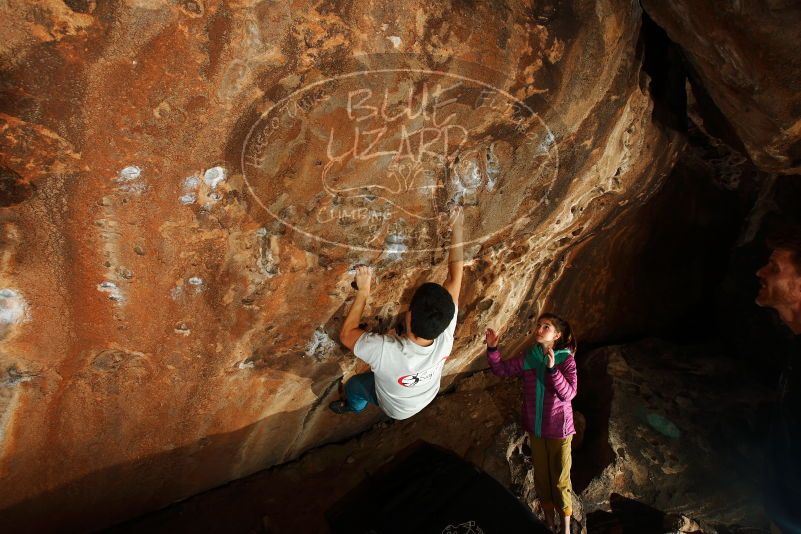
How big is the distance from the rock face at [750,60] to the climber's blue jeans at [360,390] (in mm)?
2134

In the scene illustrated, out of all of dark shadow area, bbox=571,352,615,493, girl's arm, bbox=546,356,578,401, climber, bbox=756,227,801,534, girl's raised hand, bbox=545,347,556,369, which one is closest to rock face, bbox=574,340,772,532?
dark shadow area, bbox=571,352,615,493

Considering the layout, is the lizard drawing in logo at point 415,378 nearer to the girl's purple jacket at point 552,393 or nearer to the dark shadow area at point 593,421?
the girl's purple jacket at point 552,393

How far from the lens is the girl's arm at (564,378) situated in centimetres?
267

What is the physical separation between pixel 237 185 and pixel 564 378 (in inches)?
78.6

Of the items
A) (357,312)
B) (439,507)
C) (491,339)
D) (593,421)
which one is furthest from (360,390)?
(593,421)

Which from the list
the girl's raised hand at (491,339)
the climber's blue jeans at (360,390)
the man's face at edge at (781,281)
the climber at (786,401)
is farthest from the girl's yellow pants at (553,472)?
the man's face at edge at (781,281)

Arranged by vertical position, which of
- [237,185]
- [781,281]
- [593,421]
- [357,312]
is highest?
[237,185]

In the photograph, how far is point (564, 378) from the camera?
269 centimetres

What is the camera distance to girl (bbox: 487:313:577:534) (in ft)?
8.90

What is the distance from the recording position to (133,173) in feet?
Result: 5.51

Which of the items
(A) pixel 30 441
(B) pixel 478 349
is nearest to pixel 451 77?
(B) pixel 478 349

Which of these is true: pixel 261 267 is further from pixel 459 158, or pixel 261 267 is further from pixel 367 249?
pixel 459 158

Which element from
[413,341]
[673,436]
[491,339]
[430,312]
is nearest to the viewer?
[430,312]

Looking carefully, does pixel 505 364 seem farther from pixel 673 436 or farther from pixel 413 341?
pixel 673 436
